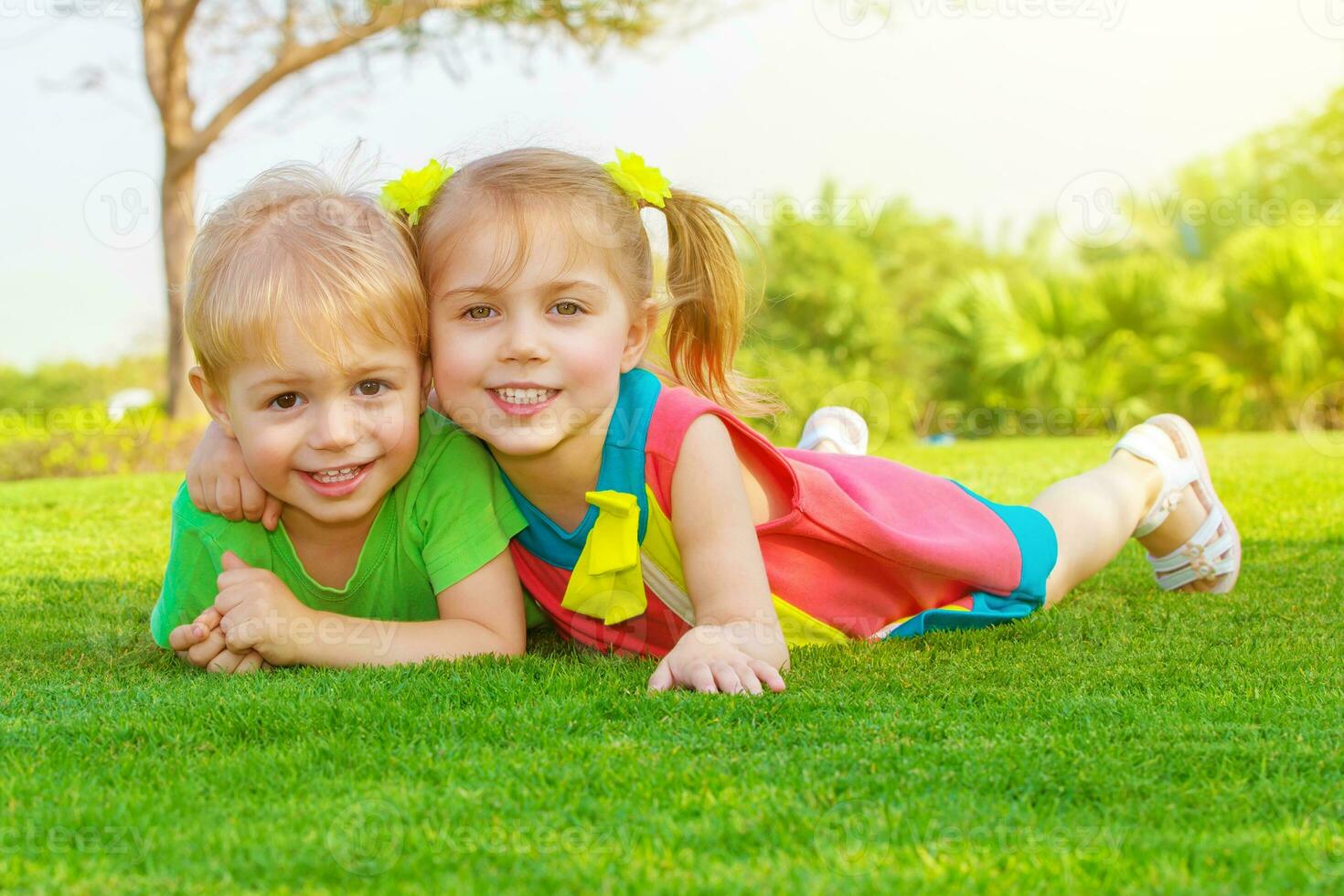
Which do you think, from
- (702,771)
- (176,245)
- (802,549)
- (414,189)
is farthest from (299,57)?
(702,771)

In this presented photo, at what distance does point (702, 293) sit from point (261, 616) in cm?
129

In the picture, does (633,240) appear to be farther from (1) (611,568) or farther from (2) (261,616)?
(2) (261,616)

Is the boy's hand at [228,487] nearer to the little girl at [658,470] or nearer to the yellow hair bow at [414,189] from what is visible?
the little girl at [658,470]

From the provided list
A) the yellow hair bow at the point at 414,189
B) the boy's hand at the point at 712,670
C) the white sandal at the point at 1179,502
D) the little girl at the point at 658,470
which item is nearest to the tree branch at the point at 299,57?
the yellow hair bow at the point at 414,189

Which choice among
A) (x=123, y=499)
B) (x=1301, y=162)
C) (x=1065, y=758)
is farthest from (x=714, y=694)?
(x=1301, y=162)

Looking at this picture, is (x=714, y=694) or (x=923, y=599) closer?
(x=714, y=694)

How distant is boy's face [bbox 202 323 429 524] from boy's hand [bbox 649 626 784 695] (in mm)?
812

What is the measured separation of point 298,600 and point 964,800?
168 centimetres

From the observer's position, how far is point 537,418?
2717 mm

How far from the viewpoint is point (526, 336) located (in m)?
2.66

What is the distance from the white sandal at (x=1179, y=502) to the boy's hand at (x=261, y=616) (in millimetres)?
2430

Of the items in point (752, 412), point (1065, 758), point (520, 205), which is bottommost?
point (1065, 758)

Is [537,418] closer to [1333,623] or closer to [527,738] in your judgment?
[527,738]

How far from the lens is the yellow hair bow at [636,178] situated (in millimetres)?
2939
